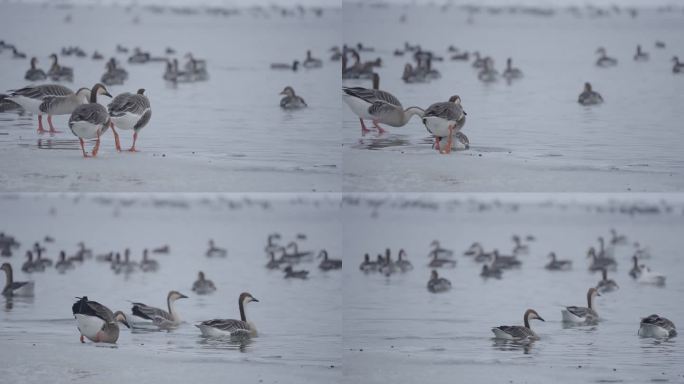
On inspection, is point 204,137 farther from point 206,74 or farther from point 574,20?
point 574,20

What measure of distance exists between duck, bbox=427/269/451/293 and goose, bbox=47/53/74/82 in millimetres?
3336

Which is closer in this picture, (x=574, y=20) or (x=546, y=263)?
(x=546, y=263)

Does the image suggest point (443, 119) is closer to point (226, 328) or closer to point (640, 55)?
point (226, 328)

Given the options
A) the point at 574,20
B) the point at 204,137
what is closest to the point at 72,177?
the point at 204,137

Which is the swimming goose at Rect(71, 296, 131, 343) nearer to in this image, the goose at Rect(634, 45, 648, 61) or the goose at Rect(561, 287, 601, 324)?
the goose at Rect(561, 287, 601, 324)

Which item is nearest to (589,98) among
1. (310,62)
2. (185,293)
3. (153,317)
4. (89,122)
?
(310,62)

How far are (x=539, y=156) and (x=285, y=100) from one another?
7.89 feet

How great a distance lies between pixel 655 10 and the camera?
1072 cm

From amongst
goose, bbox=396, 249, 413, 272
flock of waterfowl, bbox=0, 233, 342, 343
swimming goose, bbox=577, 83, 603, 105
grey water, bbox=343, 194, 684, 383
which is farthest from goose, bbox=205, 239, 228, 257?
swimming goose, bbox=577, 83, 603, 105

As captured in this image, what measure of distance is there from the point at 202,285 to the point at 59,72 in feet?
6.89

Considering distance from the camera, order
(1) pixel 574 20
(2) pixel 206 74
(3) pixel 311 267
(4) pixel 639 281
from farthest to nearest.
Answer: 1. (1) pixel 574 20
2. (2) pixel 206 74
3. (4) pixel 639 281
4. (3) pixel 311 267

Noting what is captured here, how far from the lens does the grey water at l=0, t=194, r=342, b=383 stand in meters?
8.19

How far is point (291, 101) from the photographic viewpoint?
10.1 meters

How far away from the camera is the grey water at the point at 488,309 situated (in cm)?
830
